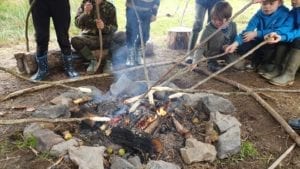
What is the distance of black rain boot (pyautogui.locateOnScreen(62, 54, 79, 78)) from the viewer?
545cm

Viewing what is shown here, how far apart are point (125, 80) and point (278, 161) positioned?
79.7 inches

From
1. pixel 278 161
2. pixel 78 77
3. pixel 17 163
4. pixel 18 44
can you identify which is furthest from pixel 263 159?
pixel 18 44

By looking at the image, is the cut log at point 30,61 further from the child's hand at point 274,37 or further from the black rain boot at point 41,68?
the child's hand at point 274,37

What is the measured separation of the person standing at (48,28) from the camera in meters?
5.01

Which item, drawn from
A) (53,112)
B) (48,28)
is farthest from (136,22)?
(53,112)

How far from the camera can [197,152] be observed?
11.6 feet

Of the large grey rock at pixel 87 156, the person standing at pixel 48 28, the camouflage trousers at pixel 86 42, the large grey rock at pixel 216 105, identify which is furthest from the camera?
the camouflage trousers at pixel 86 42

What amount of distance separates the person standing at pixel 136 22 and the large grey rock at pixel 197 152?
258 cm

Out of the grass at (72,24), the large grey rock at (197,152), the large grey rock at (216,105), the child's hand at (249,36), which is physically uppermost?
the child's hand at (249,36)

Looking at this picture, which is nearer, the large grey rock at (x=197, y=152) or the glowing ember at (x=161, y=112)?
the large grey rock at (x=197, y=152)

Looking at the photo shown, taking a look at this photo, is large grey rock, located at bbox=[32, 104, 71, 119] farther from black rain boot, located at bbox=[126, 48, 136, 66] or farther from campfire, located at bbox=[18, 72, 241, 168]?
black rain boot, located at bbox=[126, 48, 136, 66]

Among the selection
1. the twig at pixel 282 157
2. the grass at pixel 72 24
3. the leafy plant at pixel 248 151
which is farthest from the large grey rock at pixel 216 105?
the grass at pixel 72 24

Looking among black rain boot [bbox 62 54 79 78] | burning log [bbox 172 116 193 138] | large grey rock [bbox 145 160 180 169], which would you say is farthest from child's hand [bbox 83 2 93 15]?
large grey rock [bbox 145 160 180 169]

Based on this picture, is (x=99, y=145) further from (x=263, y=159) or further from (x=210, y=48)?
(x=210, y=48)
